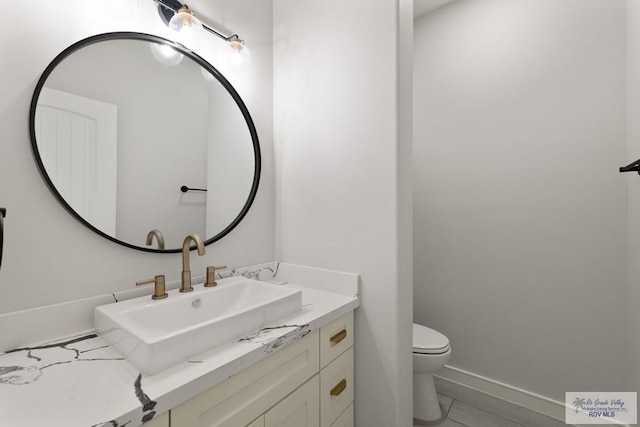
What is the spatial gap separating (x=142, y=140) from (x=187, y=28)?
19.3 inches

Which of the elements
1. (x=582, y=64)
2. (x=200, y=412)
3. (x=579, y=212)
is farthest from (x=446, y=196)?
(x=200, y=412)

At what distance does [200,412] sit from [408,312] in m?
0.91

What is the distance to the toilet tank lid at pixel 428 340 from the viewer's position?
5.41ft

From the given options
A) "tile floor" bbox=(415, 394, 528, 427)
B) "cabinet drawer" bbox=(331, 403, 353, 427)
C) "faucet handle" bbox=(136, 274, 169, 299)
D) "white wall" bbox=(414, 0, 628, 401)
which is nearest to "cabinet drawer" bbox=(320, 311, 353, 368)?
"cabinet drawer" bbox=(331, 403, 353, 427)

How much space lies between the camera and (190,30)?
1165 millimetres

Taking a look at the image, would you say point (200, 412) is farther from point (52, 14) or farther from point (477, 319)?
point (477, 319)

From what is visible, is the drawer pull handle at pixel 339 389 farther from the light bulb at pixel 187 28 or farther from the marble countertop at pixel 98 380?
the light bulb at pixel 187 28

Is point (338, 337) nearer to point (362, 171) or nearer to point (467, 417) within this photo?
point (362, 171)

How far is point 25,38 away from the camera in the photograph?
0.87 metres

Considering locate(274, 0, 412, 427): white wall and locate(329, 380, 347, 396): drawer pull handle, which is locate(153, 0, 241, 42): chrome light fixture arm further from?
locate(329, 380, 347, 396): drawer pull handle

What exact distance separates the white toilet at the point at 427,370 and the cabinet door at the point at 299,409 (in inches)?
33.0

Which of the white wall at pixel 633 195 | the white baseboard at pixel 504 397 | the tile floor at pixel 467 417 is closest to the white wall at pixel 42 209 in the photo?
the tile floor at pixel 467 417

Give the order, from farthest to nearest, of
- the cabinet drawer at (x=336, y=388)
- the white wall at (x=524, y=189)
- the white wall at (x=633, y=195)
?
the white wall at (x=524, y=189), the white wall at (x=633, y=195), the cabinet drawer at (x=336, y=388)

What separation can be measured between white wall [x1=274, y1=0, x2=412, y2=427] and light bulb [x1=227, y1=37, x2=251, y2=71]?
0.26m
